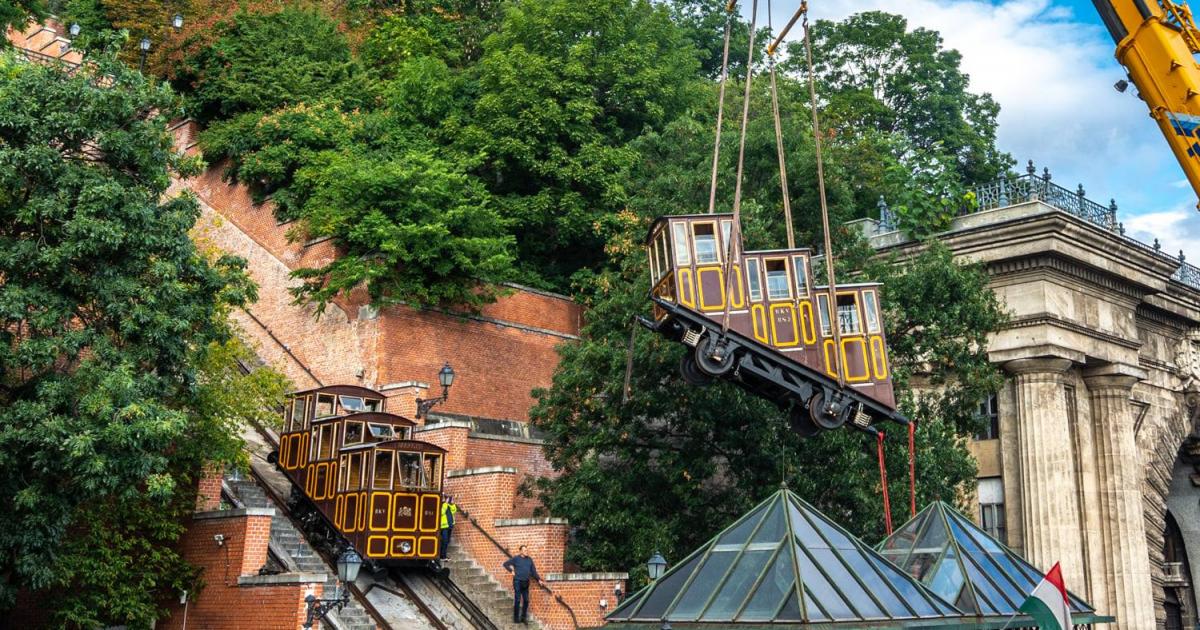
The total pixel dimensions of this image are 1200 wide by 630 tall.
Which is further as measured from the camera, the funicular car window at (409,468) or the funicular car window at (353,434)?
the funicular car window at (353,434)

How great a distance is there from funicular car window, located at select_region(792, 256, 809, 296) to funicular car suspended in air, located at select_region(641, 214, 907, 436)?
0.01 metres

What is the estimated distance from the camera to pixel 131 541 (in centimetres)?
1725

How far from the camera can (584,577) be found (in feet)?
66.5

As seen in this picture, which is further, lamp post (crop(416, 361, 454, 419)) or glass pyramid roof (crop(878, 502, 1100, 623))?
lamp post (crop(416, 361, 454, 419))

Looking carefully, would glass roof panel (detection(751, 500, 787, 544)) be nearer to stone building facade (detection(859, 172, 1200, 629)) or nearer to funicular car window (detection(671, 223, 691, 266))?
funicular car window (detection(671, 223, 691, 266))

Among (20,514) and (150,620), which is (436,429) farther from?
(20,514)

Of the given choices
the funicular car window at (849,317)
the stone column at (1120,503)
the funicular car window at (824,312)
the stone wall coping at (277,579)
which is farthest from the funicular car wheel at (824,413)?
the stone column at (1120,503)

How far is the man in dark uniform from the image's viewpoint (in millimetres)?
19891

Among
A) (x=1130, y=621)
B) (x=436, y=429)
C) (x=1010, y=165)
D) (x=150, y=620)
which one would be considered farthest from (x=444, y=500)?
(x=1010, y=165)

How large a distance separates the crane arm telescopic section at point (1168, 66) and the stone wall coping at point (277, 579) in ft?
45.7

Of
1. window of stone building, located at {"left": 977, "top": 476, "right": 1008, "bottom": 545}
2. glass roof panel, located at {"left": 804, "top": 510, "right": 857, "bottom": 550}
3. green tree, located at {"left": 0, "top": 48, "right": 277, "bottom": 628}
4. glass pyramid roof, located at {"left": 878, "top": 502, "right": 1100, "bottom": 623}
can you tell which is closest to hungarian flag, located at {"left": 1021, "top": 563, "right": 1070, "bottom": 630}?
glass pyramid roof, located at {"left": 878, "top": 502, "right": 1100, "bottom": 623}

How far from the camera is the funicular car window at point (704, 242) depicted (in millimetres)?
17469

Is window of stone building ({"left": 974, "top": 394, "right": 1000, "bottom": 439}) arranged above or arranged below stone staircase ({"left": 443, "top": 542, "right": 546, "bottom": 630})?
above

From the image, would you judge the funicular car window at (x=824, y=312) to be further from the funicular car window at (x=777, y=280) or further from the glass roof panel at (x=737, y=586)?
the glass roof panel at (x=737, y=586)
